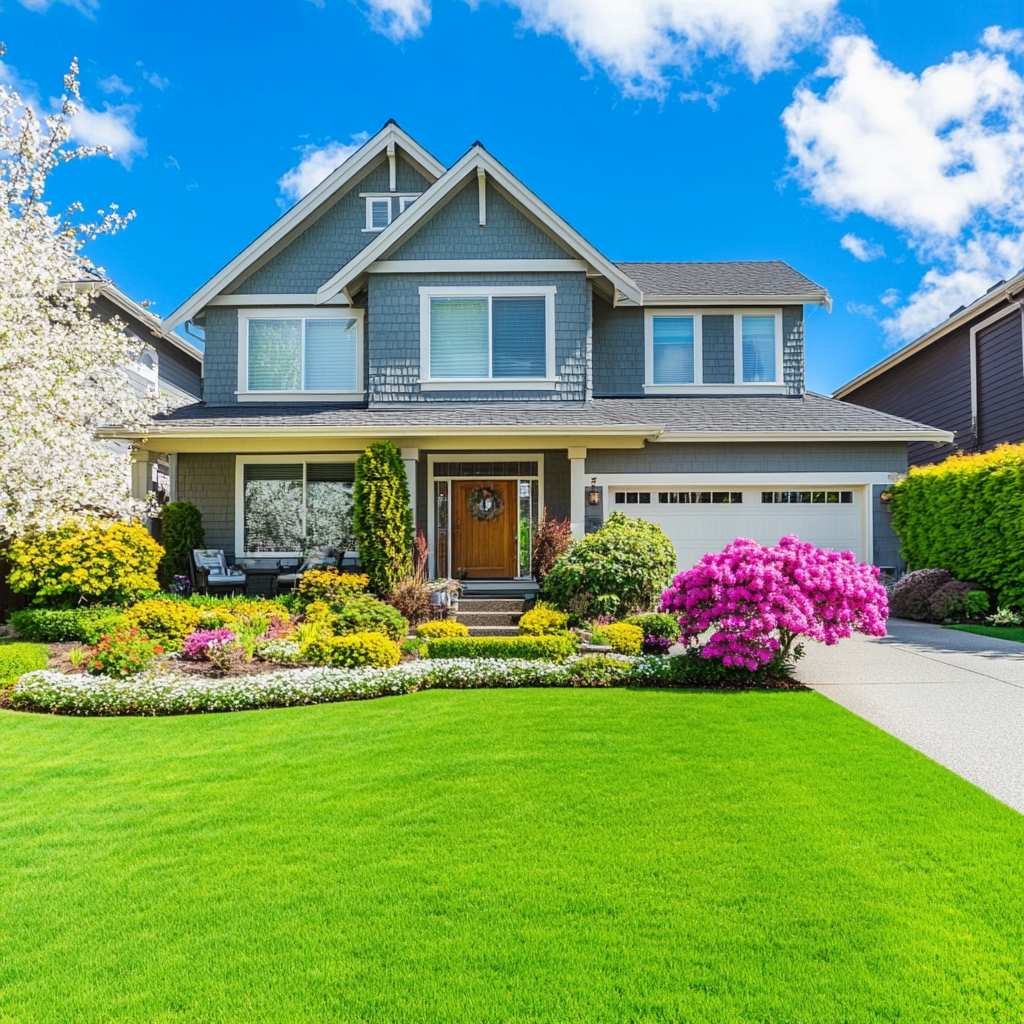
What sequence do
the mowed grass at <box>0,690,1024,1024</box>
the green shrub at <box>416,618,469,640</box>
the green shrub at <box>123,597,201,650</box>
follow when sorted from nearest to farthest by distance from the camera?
1. the mowed grass at <box>0,690,1024,1024</box>
2. the green shrub at <box>123,597,201,650</box>
3. the green shrub at <box>416,618,469,640</box>

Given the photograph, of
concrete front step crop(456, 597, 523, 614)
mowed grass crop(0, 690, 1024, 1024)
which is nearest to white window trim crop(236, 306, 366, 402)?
concrete front step crop(456, 597, 523, 614)

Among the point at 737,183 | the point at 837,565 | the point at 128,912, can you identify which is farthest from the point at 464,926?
the point at 737,183

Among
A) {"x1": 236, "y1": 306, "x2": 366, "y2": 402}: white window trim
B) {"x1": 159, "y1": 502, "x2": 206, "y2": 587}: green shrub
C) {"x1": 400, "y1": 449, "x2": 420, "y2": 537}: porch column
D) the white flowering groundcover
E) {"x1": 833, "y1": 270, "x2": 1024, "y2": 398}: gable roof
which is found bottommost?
the white flowering groundcover

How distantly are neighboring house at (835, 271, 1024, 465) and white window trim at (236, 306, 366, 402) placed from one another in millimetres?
13982

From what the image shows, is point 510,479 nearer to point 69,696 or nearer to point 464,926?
point 69,696

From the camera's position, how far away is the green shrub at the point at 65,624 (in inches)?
392

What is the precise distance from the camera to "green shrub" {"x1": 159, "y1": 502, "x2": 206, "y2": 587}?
44.5ft

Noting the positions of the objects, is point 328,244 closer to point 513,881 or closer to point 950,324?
point 513,881

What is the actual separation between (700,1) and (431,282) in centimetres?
635

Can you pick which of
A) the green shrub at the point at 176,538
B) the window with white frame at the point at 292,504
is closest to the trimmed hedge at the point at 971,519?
the window with white frame at the point at 292,504

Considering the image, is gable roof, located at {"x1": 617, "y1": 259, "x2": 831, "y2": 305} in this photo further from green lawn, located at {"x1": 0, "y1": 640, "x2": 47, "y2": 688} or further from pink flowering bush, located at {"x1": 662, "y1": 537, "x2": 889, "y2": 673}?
green lawn, located at {"x1": 0, "y1": 640, "x2": 47, "y2": 688}

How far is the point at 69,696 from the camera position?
7.64m

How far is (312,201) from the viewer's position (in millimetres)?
15078

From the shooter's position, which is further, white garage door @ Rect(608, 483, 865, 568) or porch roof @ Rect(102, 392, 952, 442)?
white garage door @ Rect(608, 483, 865, 568)
